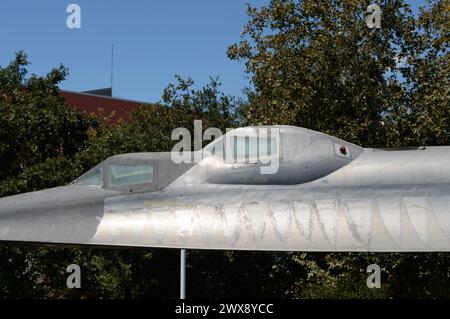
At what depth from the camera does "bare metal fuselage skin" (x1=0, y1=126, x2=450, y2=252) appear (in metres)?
9.57

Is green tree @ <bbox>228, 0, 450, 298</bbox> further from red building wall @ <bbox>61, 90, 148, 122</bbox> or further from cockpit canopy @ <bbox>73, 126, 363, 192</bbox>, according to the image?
red building wall @ <bbox>61, 90, 148, 122</bbox>

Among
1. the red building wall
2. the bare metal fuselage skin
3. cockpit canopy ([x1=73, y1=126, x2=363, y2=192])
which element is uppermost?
the red building wall

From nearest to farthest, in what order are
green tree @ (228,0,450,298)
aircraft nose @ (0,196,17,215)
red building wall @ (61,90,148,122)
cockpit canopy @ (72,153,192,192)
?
1. aircraft nose @ (0,196,17,215)
2. cockpit canopy @ (72,153,192,192)
3. green tree @ (228,0,450,298)
4. red building wall @ (61,90,148,122)

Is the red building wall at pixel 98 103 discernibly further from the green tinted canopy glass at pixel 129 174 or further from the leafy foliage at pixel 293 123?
the green tinted canopy glass at pixel 129 174

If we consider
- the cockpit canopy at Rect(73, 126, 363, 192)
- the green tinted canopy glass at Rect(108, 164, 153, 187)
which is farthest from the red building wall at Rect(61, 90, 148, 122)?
the cockpit canopy at Rect(73, 126, 363, 192)

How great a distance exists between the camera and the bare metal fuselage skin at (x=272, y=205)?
9570 millimetres

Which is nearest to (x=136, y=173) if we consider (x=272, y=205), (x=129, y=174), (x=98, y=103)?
(x=129, y=174)

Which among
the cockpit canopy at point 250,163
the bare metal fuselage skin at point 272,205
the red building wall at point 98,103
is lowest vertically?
the bare metal fuselage skin at point 272,205

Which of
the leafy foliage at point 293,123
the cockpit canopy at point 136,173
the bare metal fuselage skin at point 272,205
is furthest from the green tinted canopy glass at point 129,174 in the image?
the leafy foliage at point 293,123

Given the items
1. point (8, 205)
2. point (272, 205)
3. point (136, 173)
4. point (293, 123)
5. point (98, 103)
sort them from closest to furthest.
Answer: point (272, 205) < point (8, 205) < point (136, 173) < point (293, 123) < point (98, 103)

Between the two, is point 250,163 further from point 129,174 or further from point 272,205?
point 129,174

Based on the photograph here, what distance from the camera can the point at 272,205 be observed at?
10.1 metres

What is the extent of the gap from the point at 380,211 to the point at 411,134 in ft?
28.4

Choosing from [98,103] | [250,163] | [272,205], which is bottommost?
[272,205]
